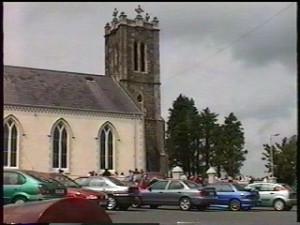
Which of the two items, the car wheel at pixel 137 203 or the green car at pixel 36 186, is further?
the car wheel at pixel 137 203

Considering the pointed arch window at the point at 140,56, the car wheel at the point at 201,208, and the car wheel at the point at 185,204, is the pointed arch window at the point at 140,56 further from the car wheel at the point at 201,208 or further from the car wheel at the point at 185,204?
the car wheel at the point at 201,208

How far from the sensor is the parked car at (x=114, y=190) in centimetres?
1969

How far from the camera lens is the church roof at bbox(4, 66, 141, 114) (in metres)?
48.0

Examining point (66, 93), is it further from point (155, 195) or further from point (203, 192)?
point (203, 192)

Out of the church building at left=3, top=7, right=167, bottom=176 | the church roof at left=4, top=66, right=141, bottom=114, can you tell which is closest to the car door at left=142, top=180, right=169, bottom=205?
the church building at left=3, top=7, right=167, bottom=176

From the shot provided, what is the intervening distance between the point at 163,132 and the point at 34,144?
16.4 metres

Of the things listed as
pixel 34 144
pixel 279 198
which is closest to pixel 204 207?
pixel 279 198

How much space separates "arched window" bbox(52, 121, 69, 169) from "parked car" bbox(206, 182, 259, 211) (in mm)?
27018

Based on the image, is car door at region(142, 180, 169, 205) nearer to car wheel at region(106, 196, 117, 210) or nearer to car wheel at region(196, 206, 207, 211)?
car wheel at region(196, 206, 207, 211)

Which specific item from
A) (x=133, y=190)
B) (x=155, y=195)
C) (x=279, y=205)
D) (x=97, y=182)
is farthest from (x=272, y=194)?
(x=97, y=182)

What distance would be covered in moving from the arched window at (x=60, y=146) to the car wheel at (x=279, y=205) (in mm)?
27595

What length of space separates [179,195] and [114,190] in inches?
114

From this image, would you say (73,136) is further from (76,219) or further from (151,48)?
(76,219)

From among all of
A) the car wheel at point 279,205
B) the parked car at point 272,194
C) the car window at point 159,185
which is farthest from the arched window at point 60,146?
the car wheel at point 279,205
